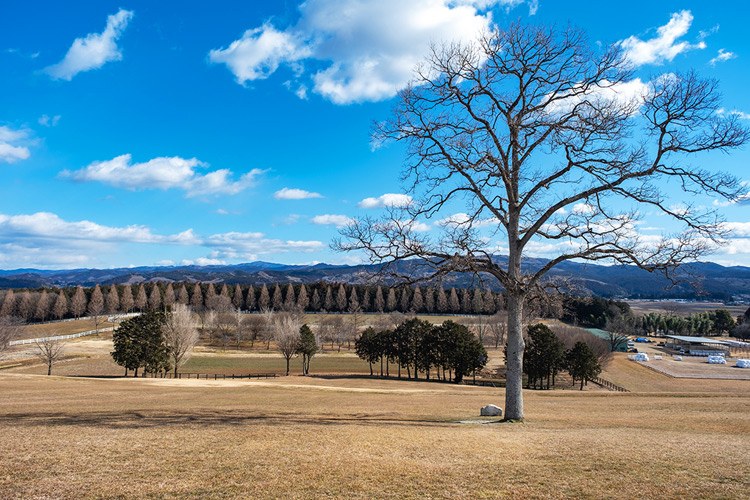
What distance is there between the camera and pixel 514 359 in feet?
51.0

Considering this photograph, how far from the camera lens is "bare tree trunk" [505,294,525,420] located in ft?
50.6

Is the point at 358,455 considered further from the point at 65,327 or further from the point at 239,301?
the point at 239,301

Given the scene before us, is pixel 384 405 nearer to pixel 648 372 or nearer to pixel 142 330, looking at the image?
pixel 142 330

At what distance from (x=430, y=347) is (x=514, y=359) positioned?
41.5 m

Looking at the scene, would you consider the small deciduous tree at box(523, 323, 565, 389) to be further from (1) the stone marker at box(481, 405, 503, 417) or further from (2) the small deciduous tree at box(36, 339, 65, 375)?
(2) the small deciduous tree at box(36, 339, 65, 375)

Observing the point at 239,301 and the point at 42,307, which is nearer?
the point at 42,307

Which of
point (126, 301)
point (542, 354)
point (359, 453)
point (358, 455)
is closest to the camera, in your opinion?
point (358, 455)

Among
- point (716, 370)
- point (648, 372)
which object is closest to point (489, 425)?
point (648, 372)

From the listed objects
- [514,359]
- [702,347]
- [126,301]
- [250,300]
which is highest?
[514,359]

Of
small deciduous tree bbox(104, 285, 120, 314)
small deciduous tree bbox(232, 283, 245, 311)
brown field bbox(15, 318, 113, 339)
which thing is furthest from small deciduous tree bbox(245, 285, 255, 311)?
brown field bbox(15, 318, 113, 339)

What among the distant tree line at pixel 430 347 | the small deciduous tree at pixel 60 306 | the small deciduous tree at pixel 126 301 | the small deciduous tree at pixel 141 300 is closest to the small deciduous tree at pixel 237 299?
the small deciduous tree at pixel 141 300

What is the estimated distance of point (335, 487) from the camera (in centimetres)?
724

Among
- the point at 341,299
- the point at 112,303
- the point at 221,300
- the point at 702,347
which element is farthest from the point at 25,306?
the point at 702,347

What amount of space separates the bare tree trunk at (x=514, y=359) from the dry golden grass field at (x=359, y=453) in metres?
0.90
